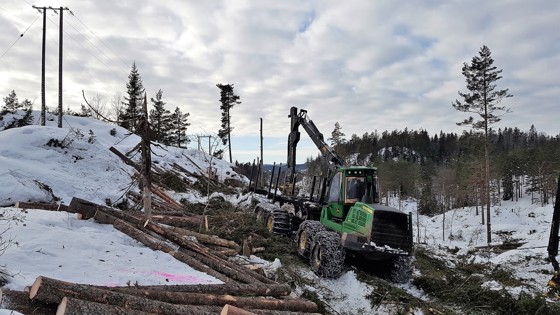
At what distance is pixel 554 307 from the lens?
24.1ft

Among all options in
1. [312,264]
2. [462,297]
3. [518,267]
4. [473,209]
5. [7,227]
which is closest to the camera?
[7,227]

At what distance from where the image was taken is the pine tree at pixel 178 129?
55350 mm

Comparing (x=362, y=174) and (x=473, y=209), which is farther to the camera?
(x=473, y=209)

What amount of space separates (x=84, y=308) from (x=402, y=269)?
8.02 meters

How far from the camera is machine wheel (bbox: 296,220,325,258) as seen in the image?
1069 centimetres

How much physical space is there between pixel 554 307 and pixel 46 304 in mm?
8597

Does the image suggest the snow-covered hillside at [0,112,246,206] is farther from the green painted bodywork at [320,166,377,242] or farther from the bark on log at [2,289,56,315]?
the bark on log at [2,289,56,315]

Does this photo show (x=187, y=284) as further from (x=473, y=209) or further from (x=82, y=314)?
(x=473, y=209)

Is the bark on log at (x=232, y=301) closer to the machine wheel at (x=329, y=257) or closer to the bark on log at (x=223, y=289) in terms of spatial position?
the bark on log at (x=223, y=289)

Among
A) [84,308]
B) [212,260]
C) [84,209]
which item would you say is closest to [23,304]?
[84,308]

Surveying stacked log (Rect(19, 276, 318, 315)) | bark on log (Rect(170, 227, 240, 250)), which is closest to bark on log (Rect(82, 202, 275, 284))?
stacked log (Rect(19, 276, 318, 315))

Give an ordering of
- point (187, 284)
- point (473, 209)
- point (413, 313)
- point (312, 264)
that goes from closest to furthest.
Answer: point (187, 284) → point (413, 313) → point (312, 264) → point (473, 209)

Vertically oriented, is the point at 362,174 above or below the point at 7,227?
above

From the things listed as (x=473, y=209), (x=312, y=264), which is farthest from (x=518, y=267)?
(x=473, y=209)
